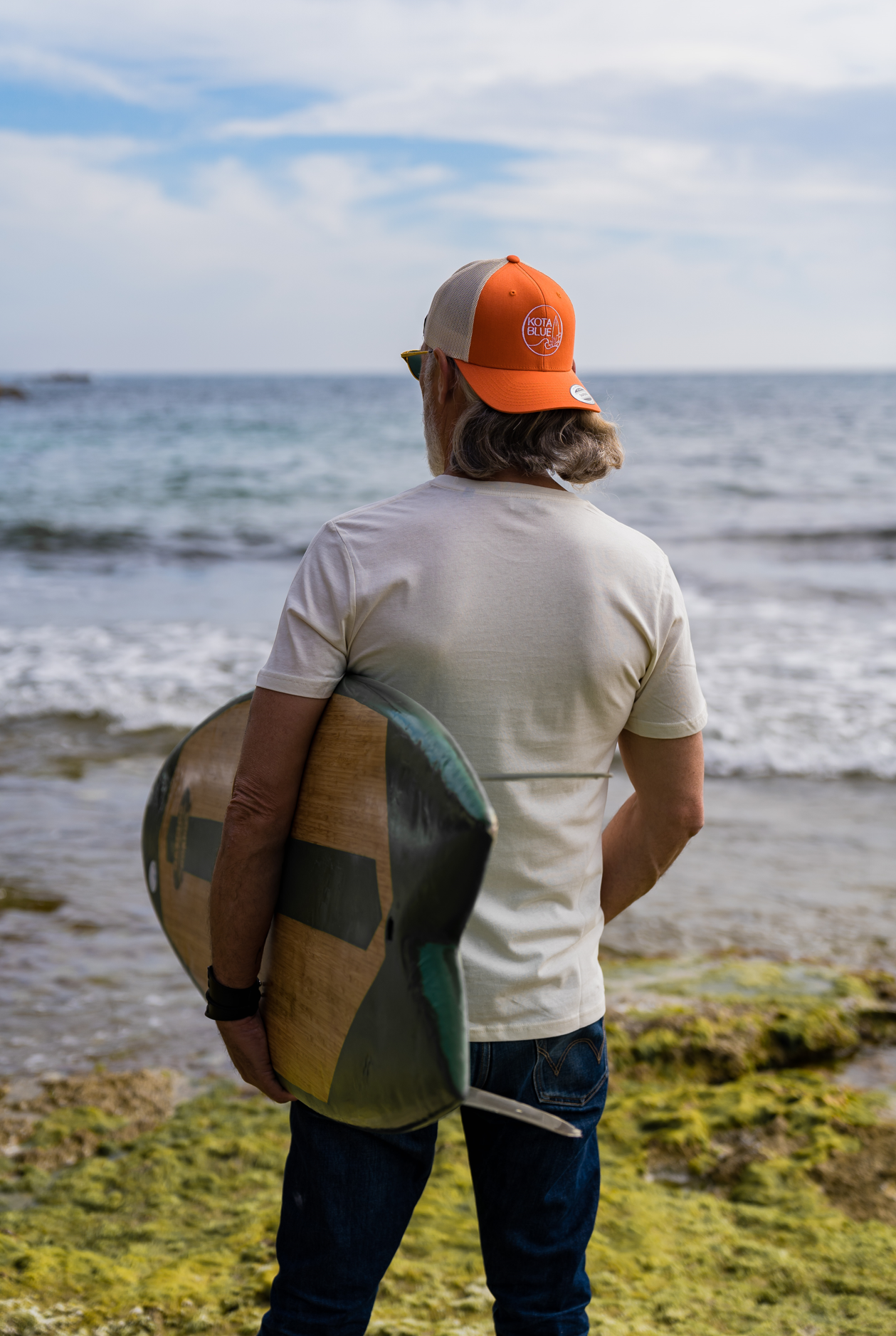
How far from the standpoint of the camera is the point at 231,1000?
1.44m

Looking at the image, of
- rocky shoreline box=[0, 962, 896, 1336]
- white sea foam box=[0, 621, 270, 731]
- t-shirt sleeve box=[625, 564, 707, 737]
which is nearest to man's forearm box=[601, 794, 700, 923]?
t-shirt sleeve box=[625, 564, 707, 737]

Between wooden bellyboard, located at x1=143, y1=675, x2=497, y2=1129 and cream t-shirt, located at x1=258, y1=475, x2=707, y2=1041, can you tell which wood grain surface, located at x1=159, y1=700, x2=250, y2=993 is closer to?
wooden bellyboard, located at x1=143, y1=675, x2=497, y2=1129

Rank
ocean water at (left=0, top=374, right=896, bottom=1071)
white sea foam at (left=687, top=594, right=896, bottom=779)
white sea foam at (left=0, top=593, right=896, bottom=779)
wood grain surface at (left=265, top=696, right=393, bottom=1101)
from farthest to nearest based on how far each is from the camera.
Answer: white sea foam at (left=0, top=593, right=896, bottom=779)
white sea foam at (left=687, top=594, right=896, bottom=779)
ocean water at (left=0, top=374, right=896, bottom=1071)
wood grain surface at (left=265, top=696, right=393, bottom=1101)

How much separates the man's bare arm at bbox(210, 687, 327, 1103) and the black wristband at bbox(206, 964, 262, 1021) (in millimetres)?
10

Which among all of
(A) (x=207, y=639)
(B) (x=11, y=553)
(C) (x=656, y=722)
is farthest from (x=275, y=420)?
(C) (x=656, y=722)

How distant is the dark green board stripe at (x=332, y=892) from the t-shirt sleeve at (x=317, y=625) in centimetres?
23


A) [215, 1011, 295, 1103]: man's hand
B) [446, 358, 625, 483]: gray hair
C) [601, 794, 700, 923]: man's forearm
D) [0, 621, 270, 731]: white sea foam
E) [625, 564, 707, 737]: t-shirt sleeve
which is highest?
[446, 358, 625, 483]: gray hair

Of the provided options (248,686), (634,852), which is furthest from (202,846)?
(248,686)

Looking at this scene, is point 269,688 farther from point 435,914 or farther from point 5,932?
point 5,932

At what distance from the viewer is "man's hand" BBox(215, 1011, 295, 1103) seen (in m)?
1.46

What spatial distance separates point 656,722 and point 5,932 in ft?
9.74

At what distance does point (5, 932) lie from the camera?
3623mm

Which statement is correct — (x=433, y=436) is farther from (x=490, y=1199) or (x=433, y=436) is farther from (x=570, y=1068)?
(x=490, y=1199)

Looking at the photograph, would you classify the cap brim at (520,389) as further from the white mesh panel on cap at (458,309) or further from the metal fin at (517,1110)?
the metal fin at (517,1110)
